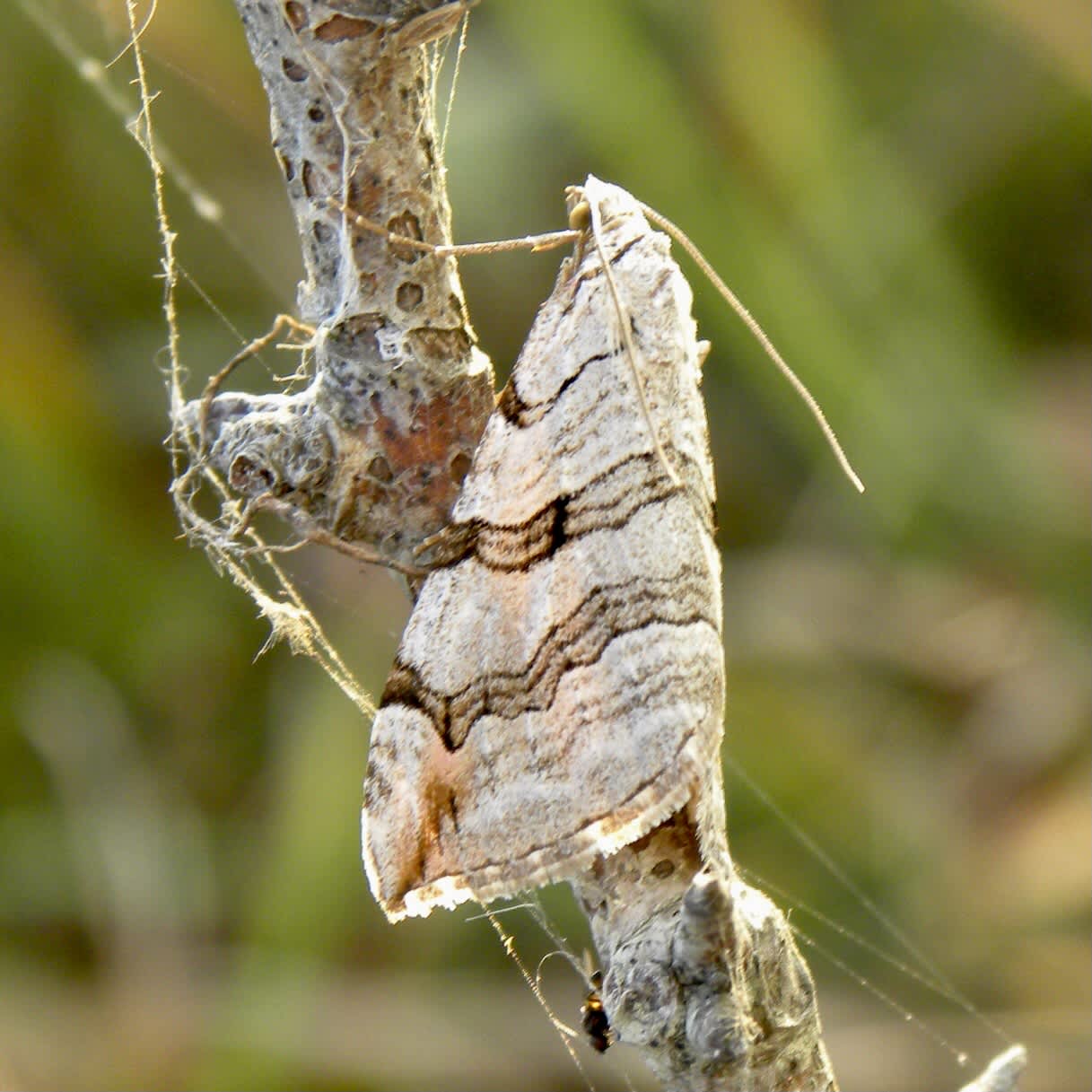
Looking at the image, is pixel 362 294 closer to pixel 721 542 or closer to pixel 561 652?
pixel 561 652

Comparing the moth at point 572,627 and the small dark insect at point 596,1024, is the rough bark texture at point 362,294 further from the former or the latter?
the small dark insect at point 596,1024

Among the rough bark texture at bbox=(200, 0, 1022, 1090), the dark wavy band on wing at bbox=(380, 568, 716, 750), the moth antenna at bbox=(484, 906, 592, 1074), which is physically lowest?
the moth antenna at bbox=(484, 906, 592, 1074)

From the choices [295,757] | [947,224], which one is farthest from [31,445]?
[947,224]

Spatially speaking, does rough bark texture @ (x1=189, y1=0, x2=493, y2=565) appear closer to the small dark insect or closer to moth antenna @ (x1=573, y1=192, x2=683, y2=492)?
moth antenna @ (x1=573, y1=192, x2=683, y2=492)

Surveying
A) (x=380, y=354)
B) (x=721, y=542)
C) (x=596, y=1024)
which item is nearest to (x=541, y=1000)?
(x=596, y=1024)

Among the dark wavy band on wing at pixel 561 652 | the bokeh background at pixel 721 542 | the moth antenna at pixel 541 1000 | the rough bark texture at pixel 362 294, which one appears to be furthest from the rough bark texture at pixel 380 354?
the bokeh background at pixel 721 542

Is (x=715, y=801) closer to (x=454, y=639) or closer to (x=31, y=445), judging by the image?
(x=454, y=639)

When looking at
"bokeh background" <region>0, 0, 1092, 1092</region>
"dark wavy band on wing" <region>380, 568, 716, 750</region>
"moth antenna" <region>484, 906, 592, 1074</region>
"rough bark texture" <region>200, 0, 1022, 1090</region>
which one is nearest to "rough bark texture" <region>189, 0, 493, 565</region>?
"rough bark texture" <region>200, 0, 1022, 1090</region>
